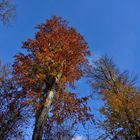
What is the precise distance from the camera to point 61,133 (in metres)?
19.1

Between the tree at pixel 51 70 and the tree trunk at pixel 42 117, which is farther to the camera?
the tree at pixel 51 70

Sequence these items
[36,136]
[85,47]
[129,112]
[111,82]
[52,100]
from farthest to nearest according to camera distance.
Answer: [111,82] → [129,112] → [85,47] → [52,100] → [36,136]

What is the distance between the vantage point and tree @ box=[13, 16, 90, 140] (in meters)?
13.7

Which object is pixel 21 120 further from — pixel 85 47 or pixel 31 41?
pixel 85 47

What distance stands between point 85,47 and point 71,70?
2877mm

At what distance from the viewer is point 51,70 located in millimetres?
14266

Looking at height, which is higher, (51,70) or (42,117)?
(51,70)

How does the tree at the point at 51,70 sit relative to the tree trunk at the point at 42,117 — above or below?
above

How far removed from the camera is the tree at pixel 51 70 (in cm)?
1368

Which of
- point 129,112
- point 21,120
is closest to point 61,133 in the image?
point 21,120

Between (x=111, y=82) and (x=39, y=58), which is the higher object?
(x=111, y=82)

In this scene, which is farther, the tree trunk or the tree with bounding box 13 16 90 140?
the tree with bounding box 13 16 90 140

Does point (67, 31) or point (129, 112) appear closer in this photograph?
point (67, 31)

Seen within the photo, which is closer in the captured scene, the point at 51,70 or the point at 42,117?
the point at 42,117
